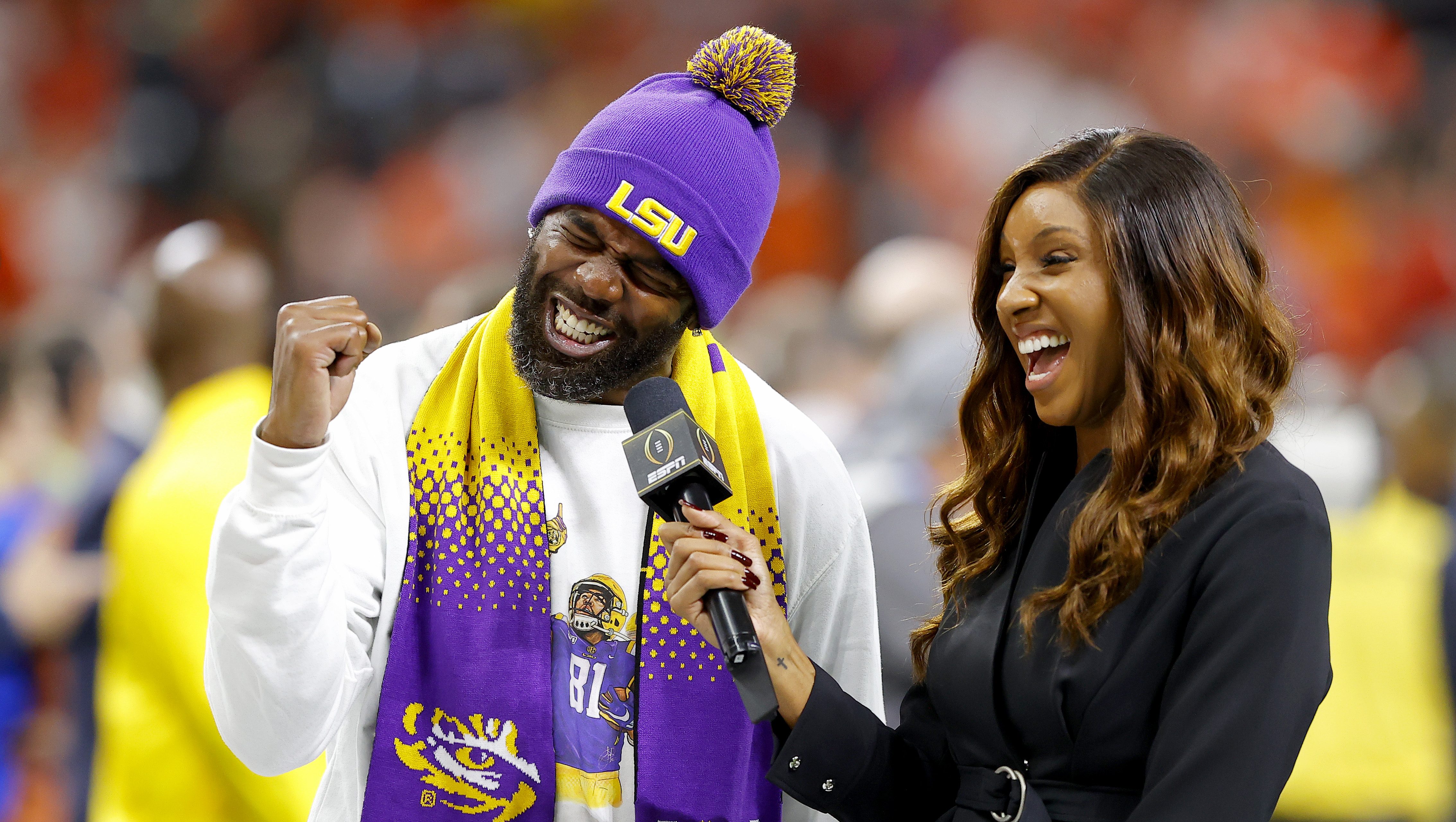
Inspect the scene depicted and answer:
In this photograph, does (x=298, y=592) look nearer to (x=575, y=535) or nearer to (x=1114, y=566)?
(x=575, y=535)

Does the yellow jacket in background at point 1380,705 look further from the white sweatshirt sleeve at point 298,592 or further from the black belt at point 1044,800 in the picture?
the white sweatshirt sleeve at point 298,592

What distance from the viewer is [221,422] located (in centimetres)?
287

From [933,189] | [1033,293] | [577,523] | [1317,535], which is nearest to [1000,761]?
[1317,535]

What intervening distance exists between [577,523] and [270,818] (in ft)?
3.55

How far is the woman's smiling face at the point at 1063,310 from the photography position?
169 centimetres

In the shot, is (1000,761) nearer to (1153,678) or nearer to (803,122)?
(1153,678)

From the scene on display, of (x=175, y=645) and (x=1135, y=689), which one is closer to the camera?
(x=1135, y=689)

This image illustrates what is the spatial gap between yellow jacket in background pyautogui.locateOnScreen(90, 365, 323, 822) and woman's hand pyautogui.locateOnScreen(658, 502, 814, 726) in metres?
1.28

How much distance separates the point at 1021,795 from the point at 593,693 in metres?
0.68

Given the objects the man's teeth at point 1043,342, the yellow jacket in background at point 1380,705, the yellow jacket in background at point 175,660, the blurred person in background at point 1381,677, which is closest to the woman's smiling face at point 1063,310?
the man's teeth at point 1043,342

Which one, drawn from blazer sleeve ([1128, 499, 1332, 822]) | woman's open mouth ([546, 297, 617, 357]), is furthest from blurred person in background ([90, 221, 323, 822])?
blazer sleeve ([1128, 499, 1332, 822])

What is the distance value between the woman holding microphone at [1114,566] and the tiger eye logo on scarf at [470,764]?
1.30 feet

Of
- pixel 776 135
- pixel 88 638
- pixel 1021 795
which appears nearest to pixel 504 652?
pixel 1021 795

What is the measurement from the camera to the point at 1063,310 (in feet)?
5.58
